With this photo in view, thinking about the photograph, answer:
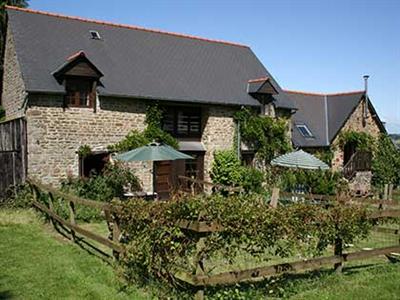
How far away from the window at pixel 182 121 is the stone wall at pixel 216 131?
492 millimetres

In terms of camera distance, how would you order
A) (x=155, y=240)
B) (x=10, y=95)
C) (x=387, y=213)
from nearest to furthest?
(x=155, y=240) → (x=387, y=213) → (x=10, y=95)

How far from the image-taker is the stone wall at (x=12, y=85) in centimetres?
1742

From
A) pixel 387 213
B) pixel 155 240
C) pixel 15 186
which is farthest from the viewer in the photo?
pixel 15 186

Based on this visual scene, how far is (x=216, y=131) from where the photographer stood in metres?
21.3

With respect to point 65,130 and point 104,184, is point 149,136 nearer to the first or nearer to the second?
point 104,184

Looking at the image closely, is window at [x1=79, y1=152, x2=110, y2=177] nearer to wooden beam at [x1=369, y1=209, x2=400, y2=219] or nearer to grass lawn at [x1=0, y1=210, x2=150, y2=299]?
grass lawn at [x1=0, y1=210, x2=150, y2=299]

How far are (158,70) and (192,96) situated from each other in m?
2.17

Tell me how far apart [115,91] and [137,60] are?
11.1 feet

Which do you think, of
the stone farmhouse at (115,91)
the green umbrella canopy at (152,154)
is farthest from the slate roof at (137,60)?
the green umbrella canopy at (152,154)

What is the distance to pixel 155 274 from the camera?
6.66m

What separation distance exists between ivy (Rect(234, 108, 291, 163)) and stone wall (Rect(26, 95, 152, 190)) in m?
6.01

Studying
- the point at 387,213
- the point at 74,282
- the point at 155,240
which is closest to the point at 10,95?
the point at 74,282

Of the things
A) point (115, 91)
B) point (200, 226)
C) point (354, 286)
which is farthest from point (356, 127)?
point (200, 226)

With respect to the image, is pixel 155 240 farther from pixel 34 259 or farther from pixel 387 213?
pixel 387 213
